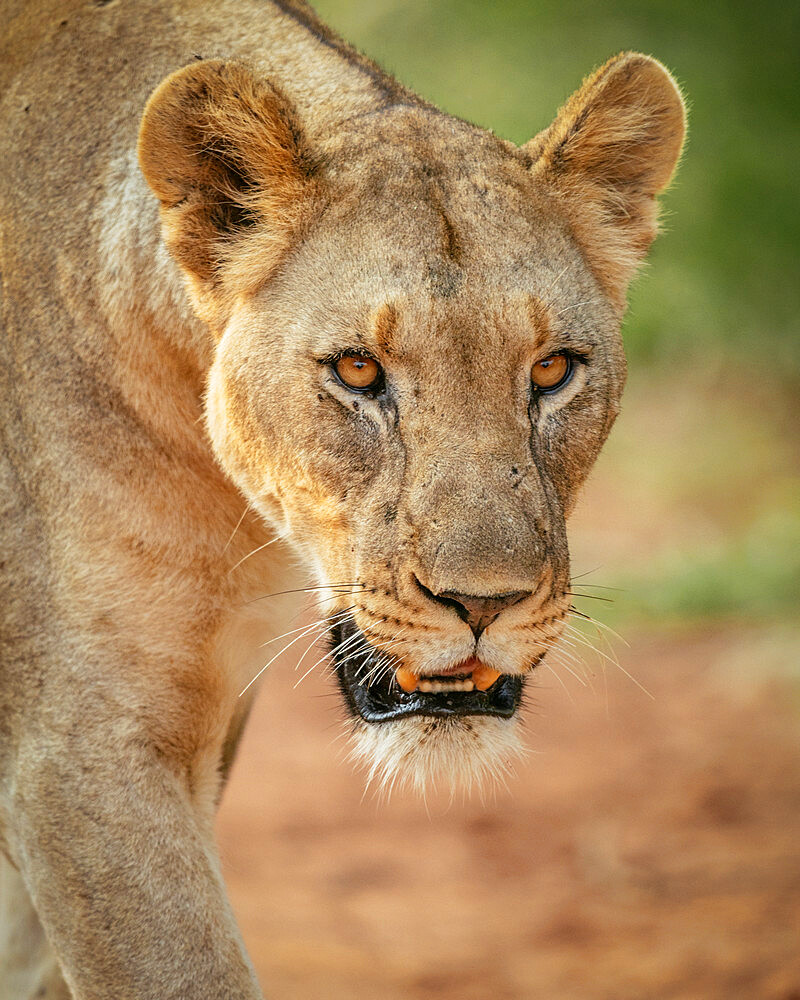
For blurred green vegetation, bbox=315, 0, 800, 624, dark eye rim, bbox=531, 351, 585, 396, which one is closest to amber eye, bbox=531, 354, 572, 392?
dark eye rim, bbox=531, 351, 585, 396

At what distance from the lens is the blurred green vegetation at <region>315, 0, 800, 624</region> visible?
28.7ft

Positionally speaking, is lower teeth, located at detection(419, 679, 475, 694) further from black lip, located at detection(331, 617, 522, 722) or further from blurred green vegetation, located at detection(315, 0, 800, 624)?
blurred green vegetation, located at detection(315, 0, 800, 624)

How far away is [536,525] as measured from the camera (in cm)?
256

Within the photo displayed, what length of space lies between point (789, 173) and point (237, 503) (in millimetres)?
7252

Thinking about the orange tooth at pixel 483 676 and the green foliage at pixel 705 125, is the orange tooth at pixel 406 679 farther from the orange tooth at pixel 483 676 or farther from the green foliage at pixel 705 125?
the green foliage at pixel 705 125

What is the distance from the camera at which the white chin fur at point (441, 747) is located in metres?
2.67

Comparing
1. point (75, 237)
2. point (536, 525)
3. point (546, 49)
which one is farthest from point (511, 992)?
point (546, 49)

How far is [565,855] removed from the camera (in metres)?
5.64

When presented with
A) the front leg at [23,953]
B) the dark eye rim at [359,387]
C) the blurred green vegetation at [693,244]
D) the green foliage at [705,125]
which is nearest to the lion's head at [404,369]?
the dark eye rim at [359,387]

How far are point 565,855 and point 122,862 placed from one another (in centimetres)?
318

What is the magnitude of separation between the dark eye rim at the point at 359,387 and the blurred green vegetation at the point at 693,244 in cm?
559

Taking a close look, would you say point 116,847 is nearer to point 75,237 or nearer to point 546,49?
point 75,237

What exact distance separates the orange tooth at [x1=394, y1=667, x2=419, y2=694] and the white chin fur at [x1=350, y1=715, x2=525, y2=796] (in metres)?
0.06

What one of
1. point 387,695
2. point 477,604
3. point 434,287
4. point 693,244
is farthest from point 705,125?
point 477,604
